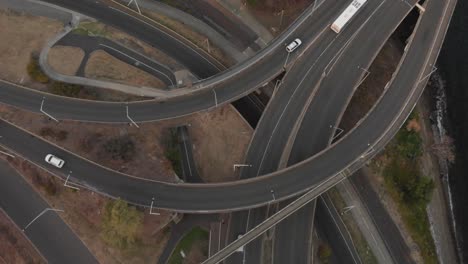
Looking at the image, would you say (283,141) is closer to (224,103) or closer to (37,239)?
(224,103)

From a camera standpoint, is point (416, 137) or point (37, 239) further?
point (416, 137)

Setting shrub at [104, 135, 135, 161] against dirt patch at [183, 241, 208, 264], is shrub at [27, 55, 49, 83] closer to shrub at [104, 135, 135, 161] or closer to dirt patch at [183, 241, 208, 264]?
shrub at [104, 135, 135, 161]

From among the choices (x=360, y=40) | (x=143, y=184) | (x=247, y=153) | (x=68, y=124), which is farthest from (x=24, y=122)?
(x=360, y=40)

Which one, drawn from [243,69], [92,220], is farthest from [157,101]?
[92,220]

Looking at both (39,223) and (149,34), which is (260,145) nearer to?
(149,34)

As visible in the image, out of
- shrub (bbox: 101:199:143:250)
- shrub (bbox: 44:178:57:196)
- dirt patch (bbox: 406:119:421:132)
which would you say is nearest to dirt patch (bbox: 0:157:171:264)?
shrub (bbox: 44:178:57:196)

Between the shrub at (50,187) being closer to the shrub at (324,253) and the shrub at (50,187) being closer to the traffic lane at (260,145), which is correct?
the traffic lane at (260,145)
